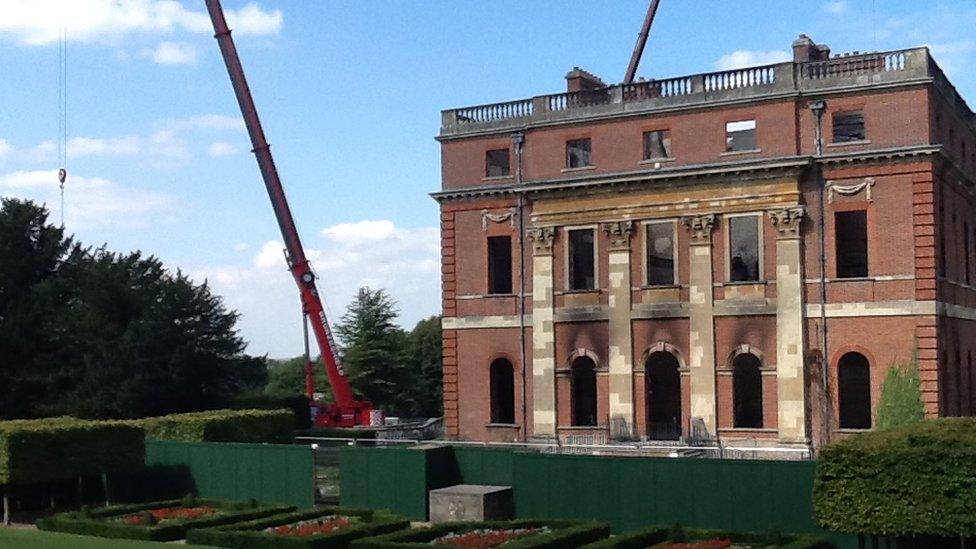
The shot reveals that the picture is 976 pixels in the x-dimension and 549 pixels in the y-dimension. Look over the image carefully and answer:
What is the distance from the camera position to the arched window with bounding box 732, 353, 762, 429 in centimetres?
3912

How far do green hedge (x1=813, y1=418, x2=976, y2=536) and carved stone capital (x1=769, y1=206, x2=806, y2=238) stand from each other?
16.1 metres

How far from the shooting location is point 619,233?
1629 inches

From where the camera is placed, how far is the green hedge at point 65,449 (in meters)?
30.6

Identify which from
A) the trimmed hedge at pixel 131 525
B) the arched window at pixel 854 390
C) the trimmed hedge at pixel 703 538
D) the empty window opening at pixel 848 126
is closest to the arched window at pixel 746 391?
the arched window at pixel 854 390

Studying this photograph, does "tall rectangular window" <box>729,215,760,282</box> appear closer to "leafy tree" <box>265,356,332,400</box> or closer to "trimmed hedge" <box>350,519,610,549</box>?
"trimmed hedge" <box>350,519,610,549</box>

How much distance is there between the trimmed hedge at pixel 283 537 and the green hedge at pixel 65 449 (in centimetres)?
689

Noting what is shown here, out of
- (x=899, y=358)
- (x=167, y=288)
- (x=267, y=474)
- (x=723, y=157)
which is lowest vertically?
(x=267, y=474)

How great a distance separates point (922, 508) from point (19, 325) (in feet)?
130

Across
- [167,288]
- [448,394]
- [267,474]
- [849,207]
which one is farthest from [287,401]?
[849,207]

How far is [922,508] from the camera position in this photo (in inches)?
842

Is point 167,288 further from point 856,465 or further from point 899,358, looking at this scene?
point 856,465

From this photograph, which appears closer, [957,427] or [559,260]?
[957,427]

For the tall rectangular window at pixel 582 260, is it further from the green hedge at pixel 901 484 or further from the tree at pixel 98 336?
the green hedge at pixel 901 484

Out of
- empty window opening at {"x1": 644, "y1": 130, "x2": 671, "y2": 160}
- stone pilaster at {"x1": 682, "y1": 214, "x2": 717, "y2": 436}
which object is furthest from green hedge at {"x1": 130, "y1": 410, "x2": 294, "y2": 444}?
empty window opening at {"x1": 644, "y1": 130, "x2": 671, "y2": 160}
